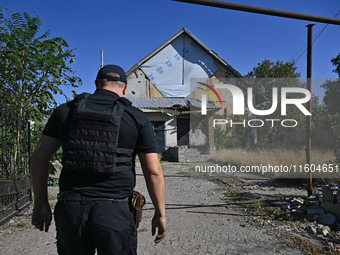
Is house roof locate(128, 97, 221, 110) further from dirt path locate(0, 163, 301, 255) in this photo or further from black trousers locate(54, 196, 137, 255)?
black trousers locate(54, 196, 137, 255)

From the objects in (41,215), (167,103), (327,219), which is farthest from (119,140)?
(167,103)

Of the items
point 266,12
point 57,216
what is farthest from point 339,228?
point 57,216

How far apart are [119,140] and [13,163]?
4141mm

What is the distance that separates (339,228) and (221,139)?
13.6 m

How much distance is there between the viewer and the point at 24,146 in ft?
18.3

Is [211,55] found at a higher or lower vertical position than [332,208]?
higher

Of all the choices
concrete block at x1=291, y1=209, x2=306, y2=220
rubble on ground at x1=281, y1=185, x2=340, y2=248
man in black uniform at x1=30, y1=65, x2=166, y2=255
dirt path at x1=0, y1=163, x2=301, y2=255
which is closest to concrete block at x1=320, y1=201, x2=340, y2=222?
rubble on ground at x1=281, y1=185, x2=340, y2=248

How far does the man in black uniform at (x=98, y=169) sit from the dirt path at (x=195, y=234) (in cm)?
205

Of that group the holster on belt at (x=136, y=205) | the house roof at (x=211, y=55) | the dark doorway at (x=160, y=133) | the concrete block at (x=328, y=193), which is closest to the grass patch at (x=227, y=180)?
the concrete block at (x=328, y=193)

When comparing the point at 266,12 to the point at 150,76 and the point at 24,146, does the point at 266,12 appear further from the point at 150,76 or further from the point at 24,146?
the point at 150,76

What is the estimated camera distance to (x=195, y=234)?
4.54 metres

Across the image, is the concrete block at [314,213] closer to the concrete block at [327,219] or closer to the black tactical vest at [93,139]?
the concrete block at [327,219]

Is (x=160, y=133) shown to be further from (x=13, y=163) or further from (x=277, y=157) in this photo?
(x=13, y=163)

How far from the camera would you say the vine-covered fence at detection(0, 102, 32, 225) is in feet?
15.5
